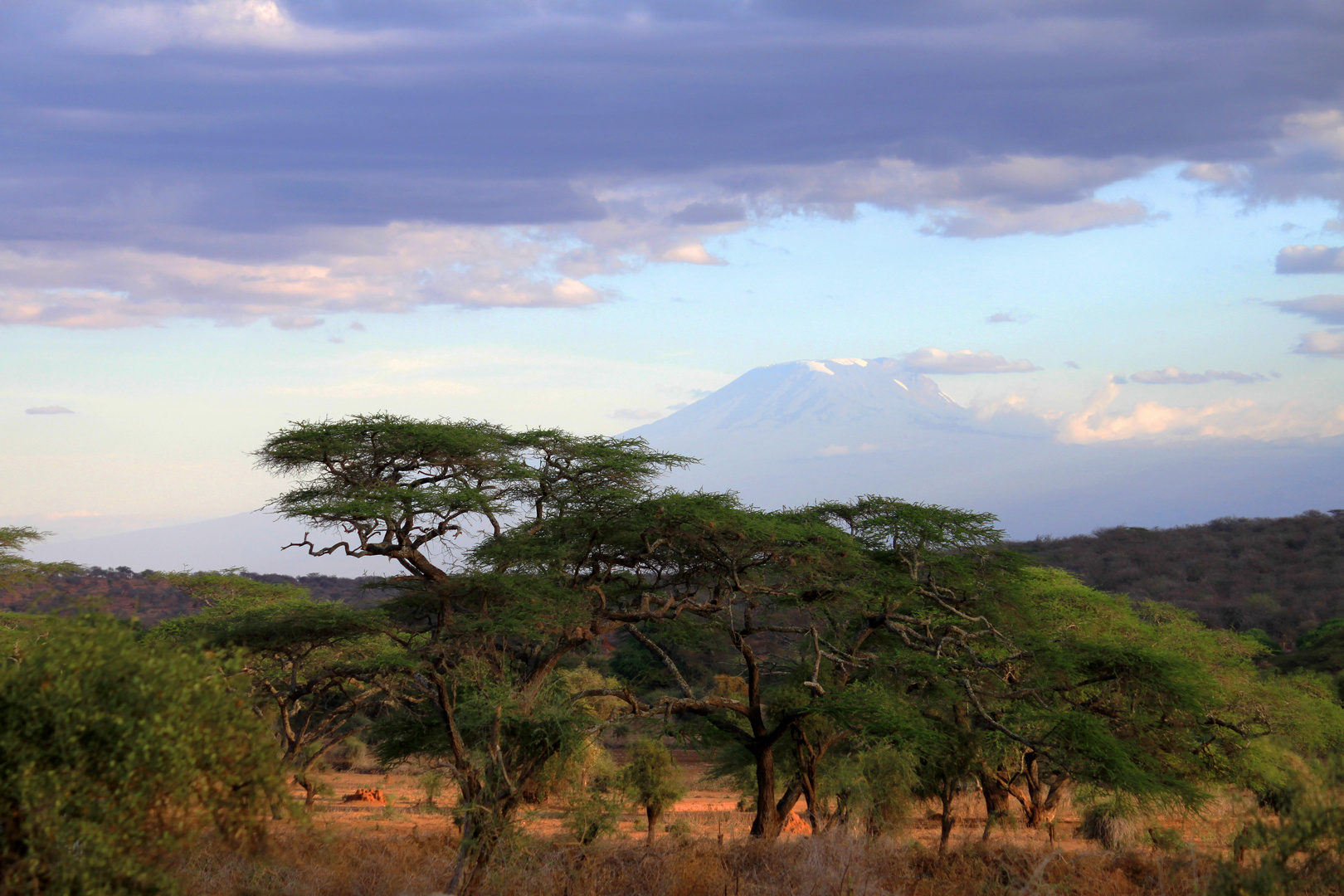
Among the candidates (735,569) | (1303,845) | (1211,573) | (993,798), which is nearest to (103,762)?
(1303,845)

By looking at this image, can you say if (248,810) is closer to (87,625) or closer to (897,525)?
(87,625)

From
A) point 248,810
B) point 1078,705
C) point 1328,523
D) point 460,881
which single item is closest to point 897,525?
point 1078,705

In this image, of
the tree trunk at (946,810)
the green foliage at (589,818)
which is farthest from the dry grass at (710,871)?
the tree trunk at (946,810)

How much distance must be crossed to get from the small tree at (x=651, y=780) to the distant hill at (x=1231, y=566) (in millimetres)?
33112

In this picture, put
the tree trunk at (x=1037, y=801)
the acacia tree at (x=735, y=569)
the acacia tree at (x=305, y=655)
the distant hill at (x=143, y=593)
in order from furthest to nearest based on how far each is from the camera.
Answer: the distant hill at (x=143, y=593)
the tree trunk at (x=1037, y=801)
the acacia tree at (x=305, y=655)
the acacia tree at (x=735, y=569)

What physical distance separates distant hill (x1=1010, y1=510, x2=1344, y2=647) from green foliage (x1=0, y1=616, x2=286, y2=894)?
51.6 m

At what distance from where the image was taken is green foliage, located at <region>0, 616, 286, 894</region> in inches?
243

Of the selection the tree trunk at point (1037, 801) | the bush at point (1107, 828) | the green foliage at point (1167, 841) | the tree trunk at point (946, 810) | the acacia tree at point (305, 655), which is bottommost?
the bush at point (1107, 828)

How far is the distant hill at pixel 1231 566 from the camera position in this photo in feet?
184

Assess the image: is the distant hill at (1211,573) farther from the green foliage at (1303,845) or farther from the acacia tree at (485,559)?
the green foliage at (1303,845)

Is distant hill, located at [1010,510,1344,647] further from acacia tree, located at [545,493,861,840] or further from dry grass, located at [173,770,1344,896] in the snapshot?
dry grass, located at [173,770,1344,896]

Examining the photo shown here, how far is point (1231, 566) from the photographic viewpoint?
70812 millimetres

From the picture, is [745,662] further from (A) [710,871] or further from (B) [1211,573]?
(B) [1211,573]

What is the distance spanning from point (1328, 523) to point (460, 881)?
284 ft
